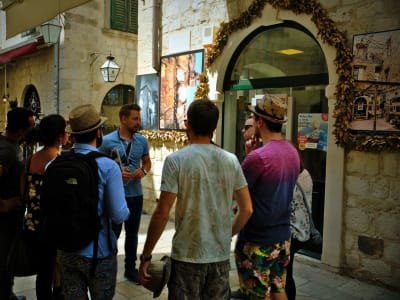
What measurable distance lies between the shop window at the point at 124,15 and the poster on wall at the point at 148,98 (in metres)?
5.38

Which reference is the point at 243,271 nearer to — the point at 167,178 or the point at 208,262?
the point at 208,262

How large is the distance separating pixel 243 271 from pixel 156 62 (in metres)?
5.00

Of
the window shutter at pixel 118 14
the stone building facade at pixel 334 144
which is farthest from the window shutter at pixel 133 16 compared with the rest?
the stone building facade at pixel 334 144

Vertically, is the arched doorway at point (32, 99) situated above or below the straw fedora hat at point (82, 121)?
above

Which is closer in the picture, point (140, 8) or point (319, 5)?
point (319, 5)

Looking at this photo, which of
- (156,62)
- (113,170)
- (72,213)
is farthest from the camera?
(156,62)

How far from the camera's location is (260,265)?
236 cm

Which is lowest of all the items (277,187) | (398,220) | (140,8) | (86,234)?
(398,220)

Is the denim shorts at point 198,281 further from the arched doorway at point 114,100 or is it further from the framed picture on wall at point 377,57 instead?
the arched doorway at point 114,100

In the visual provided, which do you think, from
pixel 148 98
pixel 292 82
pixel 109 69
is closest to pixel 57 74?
pixel 109 69

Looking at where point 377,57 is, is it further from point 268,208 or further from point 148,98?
point 148,98

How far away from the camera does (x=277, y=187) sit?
234 cm

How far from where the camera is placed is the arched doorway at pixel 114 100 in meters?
12.2

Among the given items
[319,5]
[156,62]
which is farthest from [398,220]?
[156,62]
